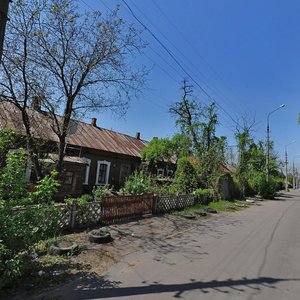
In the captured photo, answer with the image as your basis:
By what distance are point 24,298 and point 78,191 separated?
55.5 feet

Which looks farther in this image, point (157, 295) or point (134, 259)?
point (134, 259)

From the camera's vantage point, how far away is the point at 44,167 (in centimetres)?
1215

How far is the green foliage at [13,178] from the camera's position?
5559 mm

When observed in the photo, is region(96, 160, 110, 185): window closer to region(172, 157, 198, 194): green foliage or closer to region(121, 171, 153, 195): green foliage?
region(172, 157, 198, 194): green foliage

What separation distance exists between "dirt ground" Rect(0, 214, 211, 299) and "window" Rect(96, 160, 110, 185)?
12.5 m

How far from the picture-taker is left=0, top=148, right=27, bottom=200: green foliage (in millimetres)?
5559

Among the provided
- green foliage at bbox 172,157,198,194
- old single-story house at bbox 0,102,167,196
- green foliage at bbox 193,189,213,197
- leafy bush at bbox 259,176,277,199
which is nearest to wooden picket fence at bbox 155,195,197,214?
green foliage at bbox 193,189,213,197

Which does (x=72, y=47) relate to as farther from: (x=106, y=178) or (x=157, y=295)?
(x=106, y=178)

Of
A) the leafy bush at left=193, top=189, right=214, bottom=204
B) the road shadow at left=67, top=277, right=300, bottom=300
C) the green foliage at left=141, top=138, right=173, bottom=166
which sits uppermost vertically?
the green foliage at left=141, top=138, right=173, bottom=166

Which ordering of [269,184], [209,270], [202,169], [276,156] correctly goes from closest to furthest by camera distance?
[209,270]
[202,169]
[269,184]
[276,156]

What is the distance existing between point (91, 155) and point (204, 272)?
724 inches

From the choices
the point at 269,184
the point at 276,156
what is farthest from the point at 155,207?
the point at 276,156

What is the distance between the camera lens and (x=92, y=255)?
727cm

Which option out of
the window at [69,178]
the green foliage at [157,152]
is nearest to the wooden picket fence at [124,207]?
the window at [69,178]
